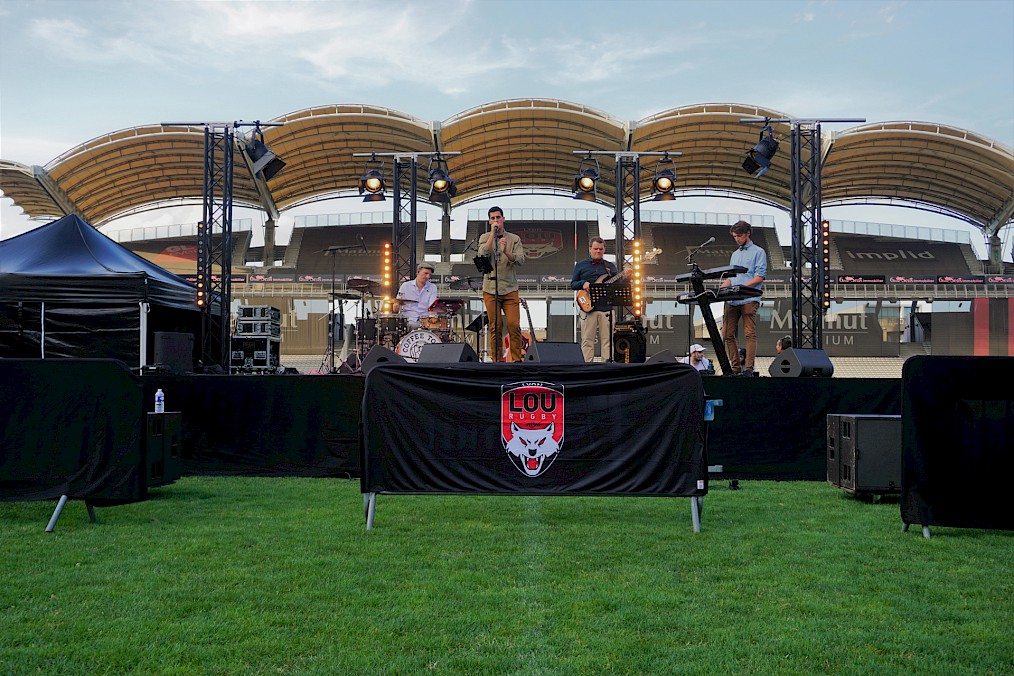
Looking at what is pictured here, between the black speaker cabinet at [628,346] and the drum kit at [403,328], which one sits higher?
the drum kit at [403,328]

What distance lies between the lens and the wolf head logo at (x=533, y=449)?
17.8 feet

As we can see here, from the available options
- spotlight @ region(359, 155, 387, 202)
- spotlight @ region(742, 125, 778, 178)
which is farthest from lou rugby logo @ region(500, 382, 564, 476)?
spotlight @ region(359, 155, 387, 202)

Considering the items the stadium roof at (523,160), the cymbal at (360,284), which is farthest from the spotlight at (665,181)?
the cymbal at (360,284)

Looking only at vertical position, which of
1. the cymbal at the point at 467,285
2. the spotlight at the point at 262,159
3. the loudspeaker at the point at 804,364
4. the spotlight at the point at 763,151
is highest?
the spotlight at the point at 763,151

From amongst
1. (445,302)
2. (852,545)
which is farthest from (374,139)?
(852,545)

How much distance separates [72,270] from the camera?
42.8 feet

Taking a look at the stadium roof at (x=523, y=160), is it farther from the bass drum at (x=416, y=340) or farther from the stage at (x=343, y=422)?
the stage at (x=343, y=422)

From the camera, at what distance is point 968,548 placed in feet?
15.8

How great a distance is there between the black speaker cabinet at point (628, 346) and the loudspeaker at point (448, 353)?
3.69m

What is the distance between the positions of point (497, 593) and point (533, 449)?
1.82 meters

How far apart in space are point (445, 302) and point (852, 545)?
12.5 meters

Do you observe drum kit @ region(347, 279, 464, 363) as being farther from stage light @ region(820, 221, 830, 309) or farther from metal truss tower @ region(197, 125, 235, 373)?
stage light @ region(820, 221, 830, 309)

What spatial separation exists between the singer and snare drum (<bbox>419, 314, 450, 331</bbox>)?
2.81 meters

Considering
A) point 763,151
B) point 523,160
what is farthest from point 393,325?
point 523,160
